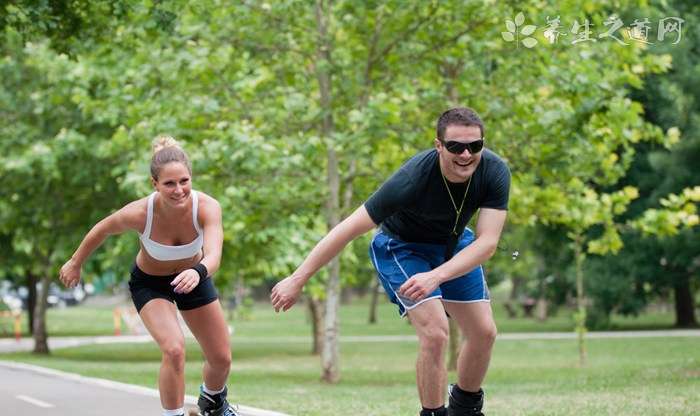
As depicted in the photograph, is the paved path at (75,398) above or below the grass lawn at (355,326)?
above

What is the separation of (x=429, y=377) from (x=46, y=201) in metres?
20.1

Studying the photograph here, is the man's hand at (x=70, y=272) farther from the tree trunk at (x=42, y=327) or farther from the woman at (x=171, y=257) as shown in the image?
the tree trunk at (x=42, y=327)

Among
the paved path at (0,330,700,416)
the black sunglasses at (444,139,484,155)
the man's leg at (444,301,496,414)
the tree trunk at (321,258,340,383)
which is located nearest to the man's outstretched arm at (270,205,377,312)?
the black sunglasses at (444,139,484,155)

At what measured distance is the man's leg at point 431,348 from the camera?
21.0ft

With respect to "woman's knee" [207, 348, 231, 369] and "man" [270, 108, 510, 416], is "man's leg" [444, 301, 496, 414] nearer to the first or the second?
"man" [270, 108, 510, 416]

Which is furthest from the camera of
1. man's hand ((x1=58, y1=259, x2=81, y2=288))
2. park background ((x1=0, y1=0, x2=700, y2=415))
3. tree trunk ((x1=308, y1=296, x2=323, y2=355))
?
tree trunk ((x1=308, y1=296, x2=323, y2=355))

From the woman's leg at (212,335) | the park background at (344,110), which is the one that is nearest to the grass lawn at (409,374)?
the park background at (344,110)

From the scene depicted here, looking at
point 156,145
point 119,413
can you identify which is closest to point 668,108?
point 119,413

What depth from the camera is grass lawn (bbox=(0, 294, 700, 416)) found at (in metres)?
11.2

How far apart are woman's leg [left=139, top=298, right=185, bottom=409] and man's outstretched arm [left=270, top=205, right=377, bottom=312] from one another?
1299 mm

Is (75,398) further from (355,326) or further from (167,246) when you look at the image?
(355,326)

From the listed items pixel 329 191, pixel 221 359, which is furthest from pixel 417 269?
pixel 329 191

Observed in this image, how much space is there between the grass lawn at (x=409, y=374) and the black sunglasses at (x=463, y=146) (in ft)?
14.3

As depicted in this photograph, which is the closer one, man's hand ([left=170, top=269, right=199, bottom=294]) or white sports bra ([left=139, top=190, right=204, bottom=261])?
man's hand ([left=170, top=269, right=199, bottom=294])
